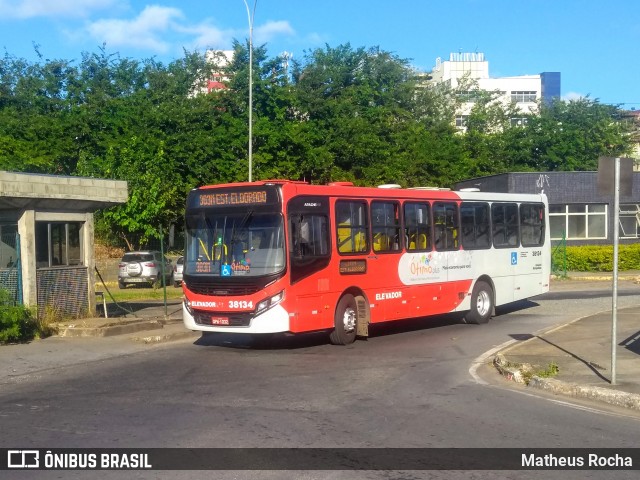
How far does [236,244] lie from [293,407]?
546 cm

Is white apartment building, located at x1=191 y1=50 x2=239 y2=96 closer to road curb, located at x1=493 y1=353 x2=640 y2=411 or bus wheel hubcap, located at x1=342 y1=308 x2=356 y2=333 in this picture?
bus wheel hubcap, located at x1=342 y1=308 x2=356 y2=333

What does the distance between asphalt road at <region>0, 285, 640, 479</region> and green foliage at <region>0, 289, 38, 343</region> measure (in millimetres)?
2585

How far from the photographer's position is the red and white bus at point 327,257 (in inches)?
570

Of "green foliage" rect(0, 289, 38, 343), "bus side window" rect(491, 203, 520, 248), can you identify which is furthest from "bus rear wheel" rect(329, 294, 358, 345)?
"green foliage" rect(0, 289, 38, 343)

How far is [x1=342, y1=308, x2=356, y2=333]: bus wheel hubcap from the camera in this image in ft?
51.7

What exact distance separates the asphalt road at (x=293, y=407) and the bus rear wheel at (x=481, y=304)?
4.01 m

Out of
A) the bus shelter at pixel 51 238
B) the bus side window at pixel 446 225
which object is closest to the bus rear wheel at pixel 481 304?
the bus side window at pixel 446 225

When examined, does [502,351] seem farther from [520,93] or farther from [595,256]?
[520,93]

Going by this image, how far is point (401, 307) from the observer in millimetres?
17234

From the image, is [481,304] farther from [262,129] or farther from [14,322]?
[262,129]

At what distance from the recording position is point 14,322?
1576 centimetres

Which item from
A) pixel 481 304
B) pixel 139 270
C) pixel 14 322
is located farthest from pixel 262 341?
pixel 139 270

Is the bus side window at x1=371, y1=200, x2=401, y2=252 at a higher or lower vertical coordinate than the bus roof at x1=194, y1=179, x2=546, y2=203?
lower

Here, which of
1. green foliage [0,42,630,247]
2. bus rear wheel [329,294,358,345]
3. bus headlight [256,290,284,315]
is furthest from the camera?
green foliage [0,42,630,247]
